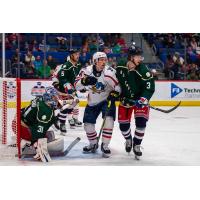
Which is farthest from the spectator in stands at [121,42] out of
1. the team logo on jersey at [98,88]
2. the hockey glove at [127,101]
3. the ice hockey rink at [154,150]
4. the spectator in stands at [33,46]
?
the hockey glove at [127,101]

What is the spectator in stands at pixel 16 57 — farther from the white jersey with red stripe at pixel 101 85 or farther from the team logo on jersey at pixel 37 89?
the white jersey with red stripe at pixel 101 85

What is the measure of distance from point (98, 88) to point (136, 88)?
384mm

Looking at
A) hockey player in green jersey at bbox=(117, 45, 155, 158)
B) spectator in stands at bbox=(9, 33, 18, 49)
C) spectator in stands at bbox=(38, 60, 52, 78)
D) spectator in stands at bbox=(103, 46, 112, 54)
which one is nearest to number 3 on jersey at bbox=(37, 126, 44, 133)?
hockey player in green jersey at bbox=(117, 45, 155, 158)

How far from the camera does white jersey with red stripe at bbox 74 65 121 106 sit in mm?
4648

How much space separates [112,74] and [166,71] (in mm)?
5741

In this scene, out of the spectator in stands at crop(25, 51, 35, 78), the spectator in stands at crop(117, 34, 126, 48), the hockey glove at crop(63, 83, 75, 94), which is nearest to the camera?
the hockey glove at crop(63, 83, 75, 94)

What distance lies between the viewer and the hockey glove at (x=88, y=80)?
466 cm

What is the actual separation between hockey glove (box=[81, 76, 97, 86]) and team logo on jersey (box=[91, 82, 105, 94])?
42mm

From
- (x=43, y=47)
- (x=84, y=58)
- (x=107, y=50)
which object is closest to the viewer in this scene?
(x=43, y=47)

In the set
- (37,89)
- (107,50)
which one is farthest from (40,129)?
(107,50)

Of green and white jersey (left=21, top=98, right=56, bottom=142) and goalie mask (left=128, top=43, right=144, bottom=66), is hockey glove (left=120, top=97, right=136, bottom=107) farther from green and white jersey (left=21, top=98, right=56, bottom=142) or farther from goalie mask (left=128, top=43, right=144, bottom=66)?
green and white jersey (left=21, top=98, right=56, bottom=142)

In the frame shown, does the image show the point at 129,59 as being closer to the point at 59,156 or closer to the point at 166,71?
the point at 59,156

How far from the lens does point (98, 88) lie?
15.5 feet

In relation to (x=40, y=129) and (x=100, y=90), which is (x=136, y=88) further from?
(x=40, y=129)
